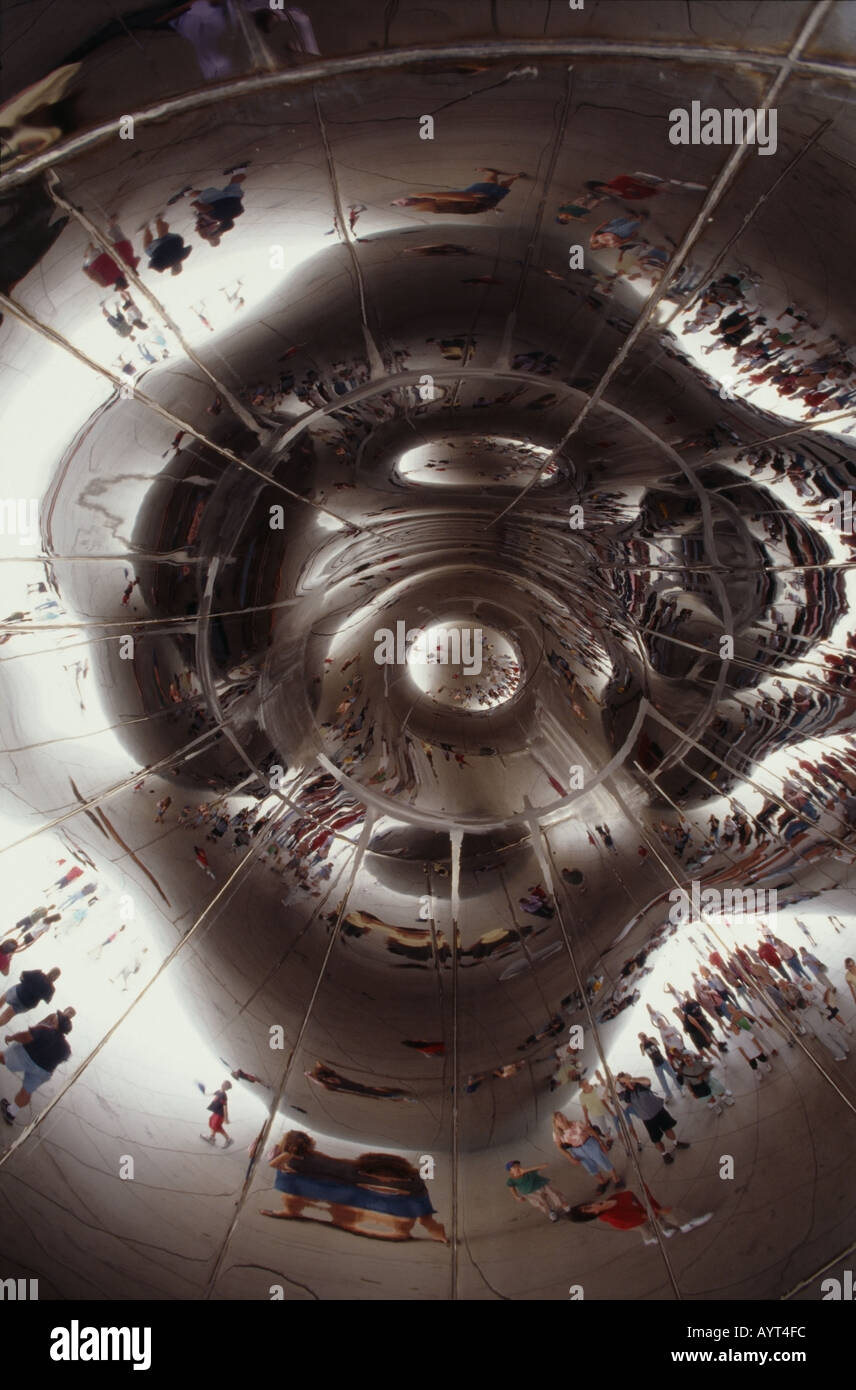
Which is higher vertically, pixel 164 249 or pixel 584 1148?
pixel 164 249

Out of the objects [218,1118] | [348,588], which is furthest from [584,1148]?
[348,588]

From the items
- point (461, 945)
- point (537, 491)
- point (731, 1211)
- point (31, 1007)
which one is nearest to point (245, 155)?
point (537, 491)

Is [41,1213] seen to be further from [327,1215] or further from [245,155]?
[245,155]

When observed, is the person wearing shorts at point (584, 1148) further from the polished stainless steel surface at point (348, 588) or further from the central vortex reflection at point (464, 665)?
the central vortex reflection at point (464, 665)

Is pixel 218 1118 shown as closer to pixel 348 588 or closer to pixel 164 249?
pixel 348 588

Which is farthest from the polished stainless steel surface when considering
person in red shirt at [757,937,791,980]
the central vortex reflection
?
the central vortex reflection

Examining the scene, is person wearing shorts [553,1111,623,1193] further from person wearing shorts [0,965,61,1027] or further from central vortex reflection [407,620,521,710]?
central vortex reflection [407,620,521,710]

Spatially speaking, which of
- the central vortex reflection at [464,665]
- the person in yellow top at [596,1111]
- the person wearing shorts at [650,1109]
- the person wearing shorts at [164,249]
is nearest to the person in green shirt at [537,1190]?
the person in yellow top at [596,1111]
